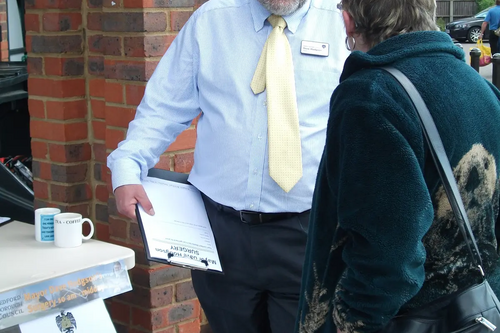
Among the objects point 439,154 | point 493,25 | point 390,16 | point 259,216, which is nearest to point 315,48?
point 259,216

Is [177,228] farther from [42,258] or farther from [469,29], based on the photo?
[469,29]

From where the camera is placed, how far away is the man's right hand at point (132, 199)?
2.20 meters

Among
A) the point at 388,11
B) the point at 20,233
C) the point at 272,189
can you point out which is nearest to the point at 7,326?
the point at 20,233

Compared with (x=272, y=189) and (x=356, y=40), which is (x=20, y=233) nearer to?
(x=272, y=189)

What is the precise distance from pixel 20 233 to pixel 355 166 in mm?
1538

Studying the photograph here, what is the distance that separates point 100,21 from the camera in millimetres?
3053

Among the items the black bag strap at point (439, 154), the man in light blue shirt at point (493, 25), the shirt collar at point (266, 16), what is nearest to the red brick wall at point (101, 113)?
the shirt collar at point (266, 16)

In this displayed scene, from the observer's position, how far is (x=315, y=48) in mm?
2367

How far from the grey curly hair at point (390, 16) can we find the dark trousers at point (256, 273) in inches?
35.7

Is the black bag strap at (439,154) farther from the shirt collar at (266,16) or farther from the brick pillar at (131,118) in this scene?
the brick pillar at (131,118)

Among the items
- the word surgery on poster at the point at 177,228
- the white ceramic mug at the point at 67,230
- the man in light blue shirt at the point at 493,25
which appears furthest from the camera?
the man in light blue shirt at the point at 493,25

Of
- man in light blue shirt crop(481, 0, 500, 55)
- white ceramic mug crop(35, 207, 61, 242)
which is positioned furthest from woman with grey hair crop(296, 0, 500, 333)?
man in light blue shirt crop(481, 0, 500, 55)

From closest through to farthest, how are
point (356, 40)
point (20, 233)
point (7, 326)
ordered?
point (356, 40)
point (7, 326)
point (20, 233)

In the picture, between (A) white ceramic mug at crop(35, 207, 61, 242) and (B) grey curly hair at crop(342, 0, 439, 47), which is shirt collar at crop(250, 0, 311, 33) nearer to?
(B) grey curly hair at crop(342, 0, 439, 47)
